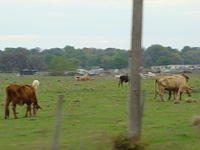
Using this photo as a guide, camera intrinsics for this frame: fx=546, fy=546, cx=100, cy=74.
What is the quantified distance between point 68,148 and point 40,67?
150212mm

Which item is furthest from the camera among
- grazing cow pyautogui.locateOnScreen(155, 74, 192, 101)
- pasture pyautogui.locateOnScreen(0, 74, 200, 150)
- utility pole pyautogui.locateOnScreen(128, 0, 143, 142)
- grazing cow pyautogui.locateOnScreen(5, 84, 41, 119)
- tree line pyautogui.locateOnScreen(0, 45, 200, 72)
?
tree line pyautogui.locateOnScreen(0, 45, 200, 72)

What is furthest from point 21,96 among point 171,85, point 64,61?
point 64,61

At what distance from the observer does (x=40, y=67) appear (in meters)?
164

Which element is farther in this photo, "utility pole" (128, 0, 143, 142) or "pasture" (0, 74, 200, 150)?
"pasture" (0, 74, 200, 150)

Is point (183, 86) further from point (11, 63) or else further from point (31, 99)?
point (11, 63)

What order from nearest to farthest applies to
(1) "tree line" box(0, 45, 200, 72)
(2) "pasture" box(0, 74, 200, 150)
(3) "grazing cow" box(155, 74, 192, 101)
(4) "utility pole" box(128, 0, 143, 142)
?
(4) "utility pole" box(128, 0, 143, 142)
(2) "pasture" box(0, 74, 200, 150)
(3) "grazing cow" box(155, 74, 192, 101)
(1) "tree line" box(0, 45, 200, 72)

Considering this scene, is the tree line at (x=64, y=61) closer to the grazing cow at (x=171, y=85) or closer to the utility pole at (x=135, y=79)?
the grazing cow at (x=171, y=85)

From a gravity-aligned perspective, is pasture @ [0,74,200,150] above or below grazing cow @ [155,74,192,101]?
below

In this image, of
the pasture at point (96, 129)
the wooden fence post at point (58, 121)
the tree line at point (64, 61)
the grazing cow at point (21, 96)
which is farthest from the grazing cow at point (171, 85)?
the tree line at point (64, 61)

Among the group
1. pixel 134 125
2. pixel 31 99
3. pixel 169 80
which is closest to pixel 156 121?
pixel 31 99

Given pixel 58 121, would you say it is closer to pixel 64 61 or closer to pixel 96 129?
pixel 96 129

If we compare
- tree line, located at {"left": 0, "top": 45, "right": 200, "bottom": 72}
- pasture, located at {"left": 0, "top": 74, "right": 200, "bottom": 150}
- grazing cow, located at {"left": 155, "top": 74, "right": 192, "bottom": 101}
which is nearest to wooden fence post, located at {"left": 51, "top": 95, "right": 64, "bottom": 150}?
pasture, located at {"left": 0, "top": 74, "right": 200, "bottom": 150}

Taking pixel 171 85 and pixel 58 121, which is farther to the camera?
pixel 171 85

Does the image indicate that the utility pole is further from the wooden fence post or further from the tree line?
the tree line
